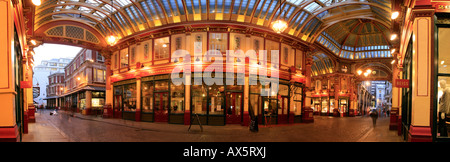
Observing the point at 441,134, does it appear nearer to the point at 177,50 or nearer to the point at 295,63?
the point at 295,63

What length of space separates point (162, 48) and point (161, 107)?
4594 millimetres

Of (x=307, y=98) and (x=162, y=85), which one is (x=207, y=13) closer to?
(x=162, y=85)

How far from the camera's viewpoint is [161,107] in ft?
57.2

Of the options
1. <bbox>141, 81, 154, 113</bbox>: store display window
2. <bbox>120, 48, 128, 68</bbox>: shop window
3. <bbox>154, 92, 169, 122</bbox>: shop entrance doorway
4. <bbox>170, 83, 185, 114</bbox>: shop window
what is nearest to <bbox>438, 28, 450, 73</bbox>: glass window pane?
Answer: <bbox>170, 83, 185, 114</bbox>: shop window

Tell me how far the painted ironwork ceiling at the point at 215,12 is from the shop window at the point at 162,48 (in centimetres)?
130

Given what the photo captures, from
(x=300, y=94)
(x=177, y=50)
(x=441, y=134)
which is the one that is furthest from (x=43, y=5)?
(x=441, y=134)

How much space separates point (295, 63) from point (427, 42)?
12.3 m

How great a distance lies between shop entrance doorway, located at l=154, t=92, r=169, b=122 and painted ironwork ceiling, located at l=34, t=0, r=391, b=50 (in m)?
5.53

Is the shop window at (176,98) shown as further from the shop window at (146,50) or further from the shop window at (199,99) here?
the shop window at (146,50)

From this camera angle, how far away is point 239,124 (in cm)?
1597

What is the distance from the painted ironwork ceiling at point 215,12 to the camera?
1622cm

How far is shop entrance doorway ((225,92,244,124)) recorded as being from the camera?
1600 centimetres

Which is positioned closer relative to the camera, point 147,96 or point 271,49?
point 271,49

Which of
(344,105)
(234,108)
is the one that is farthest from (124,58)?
(344,105)
